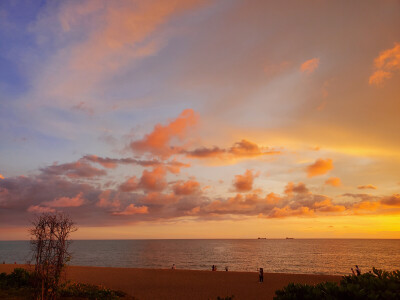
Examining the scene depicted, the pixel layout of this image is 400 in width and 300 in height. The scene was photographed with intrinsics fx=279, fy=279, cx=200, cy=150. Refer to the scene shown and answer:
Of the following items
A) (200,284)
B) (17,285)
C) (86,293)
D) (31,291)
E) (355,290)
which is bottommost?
(200,284)

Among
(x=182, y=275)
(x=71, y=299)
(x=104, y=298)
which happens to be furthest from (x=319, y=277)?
(x=71, y=299)

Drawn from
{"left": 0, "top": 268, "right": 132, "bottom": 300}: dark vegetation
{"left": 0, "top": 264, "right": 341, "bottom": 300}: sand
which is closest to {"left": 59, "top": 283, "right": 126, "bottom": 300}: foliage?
{"left": 0, "top": 268, "right": 132, "bottom": 300}: dark vegetation

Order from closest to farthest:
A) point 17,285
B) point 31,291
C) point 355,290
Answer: point 355,290 → point 31,291 → point 17,285

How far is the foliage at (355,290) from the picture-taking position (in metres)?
8.69

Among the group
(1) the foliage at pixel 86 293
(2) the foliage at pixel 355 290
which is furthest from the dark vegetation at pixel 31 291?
(2) the foliage at pixel 355 290

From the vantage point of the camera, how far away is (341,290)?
29.6 ft

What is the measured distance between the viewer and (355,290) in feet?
29.2

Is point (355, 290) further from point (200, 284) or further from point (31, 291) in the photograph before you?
point (200, 284)

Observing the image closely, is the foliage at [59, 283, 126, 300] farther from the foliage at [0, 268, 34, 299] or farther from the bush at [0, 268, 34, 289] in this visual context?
the bush at [0, 268, 34, 289]

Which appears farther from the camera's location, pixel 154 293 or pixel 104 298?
pixel 154 293

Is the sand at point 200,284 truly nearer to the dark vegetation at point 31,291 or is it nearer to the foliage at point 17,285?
the dark vegetation at point 31,291

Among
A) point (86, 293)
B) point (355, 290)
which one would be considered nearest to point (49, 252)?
point (86, 293)

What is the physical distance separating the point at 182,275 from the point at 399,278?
28411 millimetres

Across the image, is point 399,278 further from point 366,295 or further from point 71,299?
point 71,299
